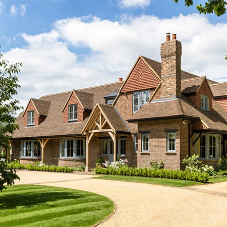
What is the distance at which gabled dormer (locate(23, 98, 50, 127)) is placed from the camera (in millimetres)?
35812

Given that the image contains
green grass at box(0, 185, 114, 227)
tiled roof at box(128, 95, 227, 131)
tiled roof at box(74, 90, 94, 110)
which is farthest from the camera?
tiled roof at box(74, 90, 94, 110)

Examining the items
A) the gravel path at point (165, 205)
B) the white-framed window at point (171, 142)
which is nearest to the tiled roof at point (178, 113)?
the white-framed window at point (171, 142)

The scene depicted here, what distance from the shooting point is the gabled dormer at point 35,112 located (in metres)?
35.8

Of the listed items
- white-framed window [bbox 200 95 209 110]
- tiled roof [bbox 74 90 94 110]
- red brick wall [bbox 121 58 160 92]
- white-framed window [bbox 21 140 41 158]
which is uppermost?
red brick wall [bbox 121 58 160 92]

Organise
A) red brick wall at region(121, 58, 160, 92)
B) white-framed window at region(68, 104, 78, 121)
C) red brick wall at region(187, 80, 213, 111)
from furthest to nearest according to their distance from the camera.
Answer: white-framed window at region(68, 104, 78, 121) → red brick wall at region(121, 58, 160, 92) → red brick wall at region(187, 80, 213, 111)

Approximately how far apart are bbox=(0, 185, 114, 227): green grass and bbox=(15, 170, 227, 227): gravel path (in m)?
0.56

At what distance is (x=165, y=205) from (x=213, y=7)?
7033 millimetres

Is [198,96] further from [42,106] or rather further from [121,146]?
[42,106]

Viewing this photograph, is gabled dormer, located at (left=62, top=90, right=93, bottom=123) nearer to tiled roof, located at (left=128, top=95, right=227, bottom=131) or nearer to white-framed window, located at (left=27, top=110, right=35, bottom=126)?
white-framed window, located at (left=27, top=110, right=35, bottom=126)

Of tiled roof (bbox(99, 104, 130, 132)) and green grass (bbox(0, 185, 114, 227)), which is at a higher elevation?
tiled roof (bbox(99, 104, 130, 132))

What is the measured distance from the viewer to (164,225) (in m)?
9.38

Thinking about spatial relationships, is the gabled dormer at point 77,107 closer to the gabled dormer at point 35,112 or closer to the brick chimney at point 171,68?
the gabled dormer at point 35,112

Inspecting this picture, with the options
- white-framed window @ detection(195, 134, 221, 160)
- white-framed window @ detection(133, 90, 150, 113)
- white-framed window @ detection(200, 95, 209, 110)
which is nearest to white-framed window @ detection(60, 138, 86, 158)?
white-framed window @ detection(133, 90, 150, 113)

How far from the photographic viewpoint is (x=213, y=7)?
8.16 meters
